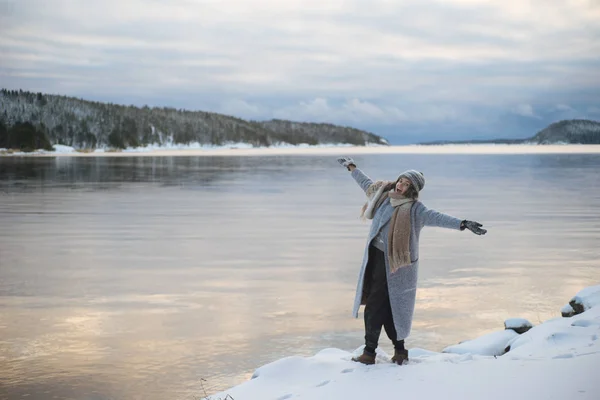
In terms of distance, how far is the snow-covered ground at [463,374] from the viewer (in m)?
5.11

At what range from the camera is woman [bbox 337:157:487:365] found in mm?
5930

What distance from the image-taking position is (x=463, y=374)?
556 centimetres

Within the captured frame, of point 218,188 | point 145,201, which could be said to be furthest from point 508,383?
point 218,188

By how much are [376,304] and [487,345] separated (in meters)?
1.63

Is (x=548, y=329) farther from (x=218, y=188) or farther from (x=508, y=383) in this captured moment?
(x=218, y=188)

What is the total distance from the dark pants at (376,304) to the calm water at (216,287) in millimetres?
1362

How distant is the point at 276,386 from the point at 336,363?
0.61 meters

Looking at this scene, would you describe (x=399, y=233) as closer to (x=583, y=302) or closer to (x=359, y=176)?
(x=359, y=176)

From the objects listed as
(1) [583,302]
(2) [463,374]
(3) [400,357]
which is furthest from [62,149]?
(2) [463,374]

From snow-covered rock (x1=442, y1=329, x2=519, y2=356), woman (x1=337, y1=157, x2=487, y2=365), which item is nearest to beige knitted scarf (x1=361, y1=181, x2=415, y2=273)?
woman (x1=337, y1=157, x2=487, y2=365)

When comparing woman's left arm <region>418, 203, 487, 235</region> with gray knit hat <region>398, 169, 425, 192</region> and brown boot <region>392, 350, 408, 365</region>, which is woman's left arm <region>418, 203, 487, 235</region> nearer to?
gray knit hat <region>398, 169, 425, 192</region>

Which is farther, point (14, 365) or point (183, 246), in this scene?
point (183, 246)

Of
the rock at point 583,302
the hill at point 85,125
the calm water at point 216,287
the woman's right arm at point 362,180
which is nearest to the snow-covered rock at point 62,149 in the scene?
the hill at point 85,125

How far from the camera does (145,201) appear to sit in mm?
25172
